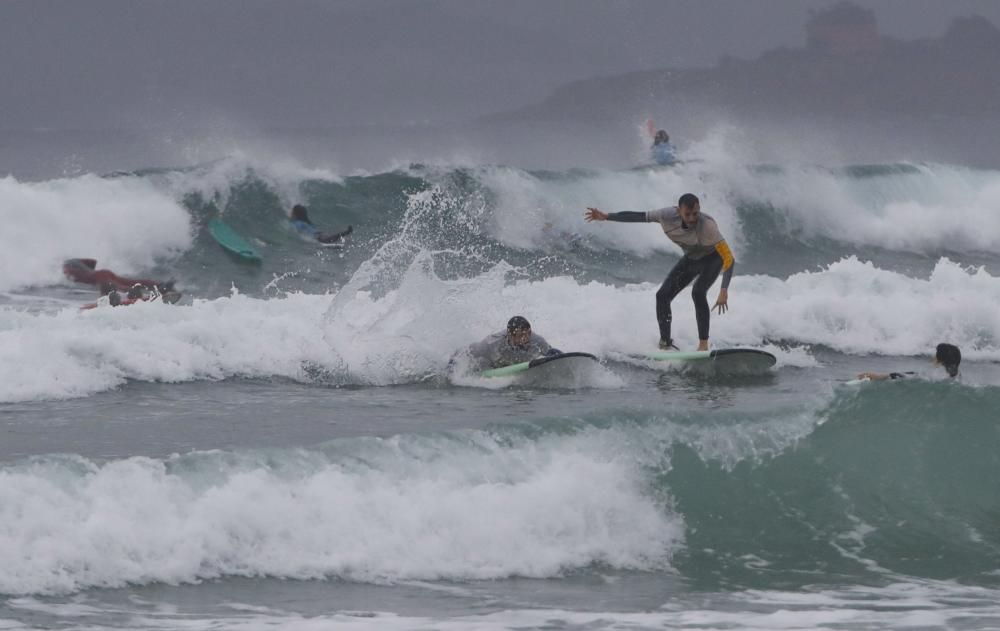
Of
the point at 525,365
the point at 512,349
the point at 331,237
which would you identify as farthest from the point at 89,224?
the point at 525,365

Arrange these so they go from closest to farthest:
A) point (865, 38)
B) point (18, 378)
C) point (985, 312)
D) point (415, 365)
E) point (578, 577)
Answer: point (578, 577) < point (18, 378) < point (415, 365) < point (985, 312) < point (865, 38)

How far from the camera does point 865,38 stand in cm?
10631

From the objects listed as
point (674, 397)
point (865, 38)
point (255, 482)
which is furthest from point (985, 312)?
point (865, 38)

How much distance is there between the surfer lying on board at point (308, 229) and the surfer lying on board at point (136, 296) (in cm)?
654

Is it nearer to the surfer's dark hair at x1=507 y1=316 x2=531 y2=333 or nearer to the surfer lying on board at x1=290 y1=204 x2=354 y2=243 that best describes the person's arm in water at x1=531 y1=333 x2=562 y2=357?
the surfer's dark hair at x1=507 y1=316 x2=531 y2=333

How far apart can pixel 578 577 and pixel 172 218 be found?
18.1 meters

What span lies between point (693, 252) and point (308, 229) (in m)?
12.9

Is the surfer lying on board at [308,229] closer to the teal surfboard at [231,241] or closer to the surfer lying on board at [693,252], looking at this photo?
the teal surfboard at [231,241]

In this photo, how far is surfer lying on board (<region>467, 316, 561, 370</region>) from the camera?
572 inches

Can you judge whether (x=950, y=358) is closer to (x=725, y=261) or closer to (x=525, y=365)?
(x=725, y=261)

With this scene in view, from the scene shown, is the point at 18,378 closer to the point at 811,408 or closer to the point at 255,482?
the point at 255,482

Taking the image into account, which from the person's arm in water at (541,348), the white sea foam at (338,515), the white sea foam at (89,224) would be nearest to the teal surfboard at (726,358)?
the person's arm in water at (541,348)

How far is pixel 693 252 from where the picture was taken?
48.6ft

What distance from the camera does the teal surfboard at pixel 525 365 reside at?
46.3ft
